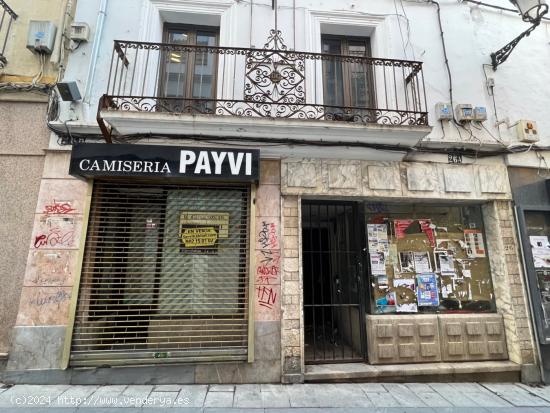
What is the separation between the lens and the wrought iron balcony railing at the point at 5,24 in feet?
16.2

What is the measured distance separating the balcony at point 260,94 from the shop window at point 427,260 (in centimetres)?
136

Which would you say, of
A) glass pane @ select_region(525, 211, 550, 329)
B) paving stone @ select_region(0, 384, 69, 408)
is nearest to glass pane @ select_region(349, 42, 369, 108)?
glass pane @ select_region(525, 211, 550, 329)

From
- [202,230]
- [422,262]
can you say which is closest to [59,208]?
[202,230]

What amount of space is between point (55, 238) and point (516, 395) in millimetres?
6857

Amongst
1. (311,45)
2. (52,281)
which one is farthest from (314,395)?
(311,45)

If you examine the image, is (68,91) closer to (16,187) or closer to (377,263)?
(16,187)

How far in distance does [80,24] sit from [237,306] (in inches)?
211

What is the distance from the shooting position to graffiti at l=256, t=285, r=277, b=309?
4406mm

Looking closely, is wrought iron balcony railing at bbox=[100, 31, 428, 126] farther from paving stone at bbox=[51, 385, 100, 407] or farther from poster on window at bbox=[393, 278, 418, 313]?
paving stone at bbox=[51, 385, 100, 407]

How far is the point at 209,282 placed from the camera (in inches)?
179

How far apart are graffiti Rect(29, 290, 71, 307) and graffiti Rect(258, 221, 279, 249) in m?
2.83

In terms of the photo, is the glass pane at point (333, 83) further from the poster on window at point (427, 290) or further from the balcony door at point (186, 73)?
the poster on window at point (427, 290)

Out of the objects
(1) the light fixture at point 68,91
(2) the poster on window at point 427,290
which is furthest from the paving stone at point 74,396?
(2) the poster on window at point 427,290

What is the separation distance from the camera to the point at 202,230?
470cm
